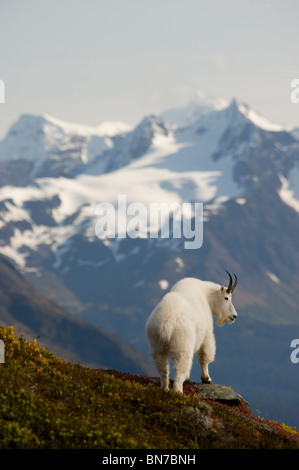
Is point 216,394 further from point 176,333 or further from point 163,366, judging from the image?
point 176,333

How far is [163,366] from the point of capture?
1898 centimetres

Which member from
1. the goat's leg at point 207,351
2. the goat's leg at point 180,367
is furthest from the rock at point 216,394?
the goat's leg at point 180,367

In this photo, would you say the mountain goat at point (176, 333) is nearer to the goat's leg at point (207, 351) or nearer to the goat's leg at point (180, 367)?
the goat's leg at point (180, 367)

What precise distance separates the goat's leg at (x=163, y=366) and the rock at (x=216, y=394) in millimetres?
1942

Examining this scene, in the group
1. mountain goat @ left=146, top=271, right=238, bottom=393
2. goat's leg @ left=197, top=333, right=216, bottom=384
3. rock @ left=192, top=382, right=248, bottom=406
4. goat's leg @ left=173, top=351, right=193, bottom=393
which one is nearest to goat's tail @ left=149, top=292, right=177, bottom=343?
mountain goat @ left=146, top=271, right=238, bottom=393

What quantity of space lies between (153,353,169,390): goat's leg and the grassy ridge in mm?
1965

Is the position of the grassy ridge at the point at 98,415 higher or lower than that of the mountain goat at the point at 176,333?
lower

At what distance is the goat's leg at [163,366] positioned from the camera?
62.1ft

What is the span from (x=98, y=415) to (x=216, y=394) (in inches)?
304

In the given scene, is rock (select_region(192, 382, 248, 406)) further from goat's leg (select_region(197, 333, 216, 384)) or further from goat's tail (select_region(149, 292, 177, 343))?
goat's tail (select_region(149, 292, 177, 343))
